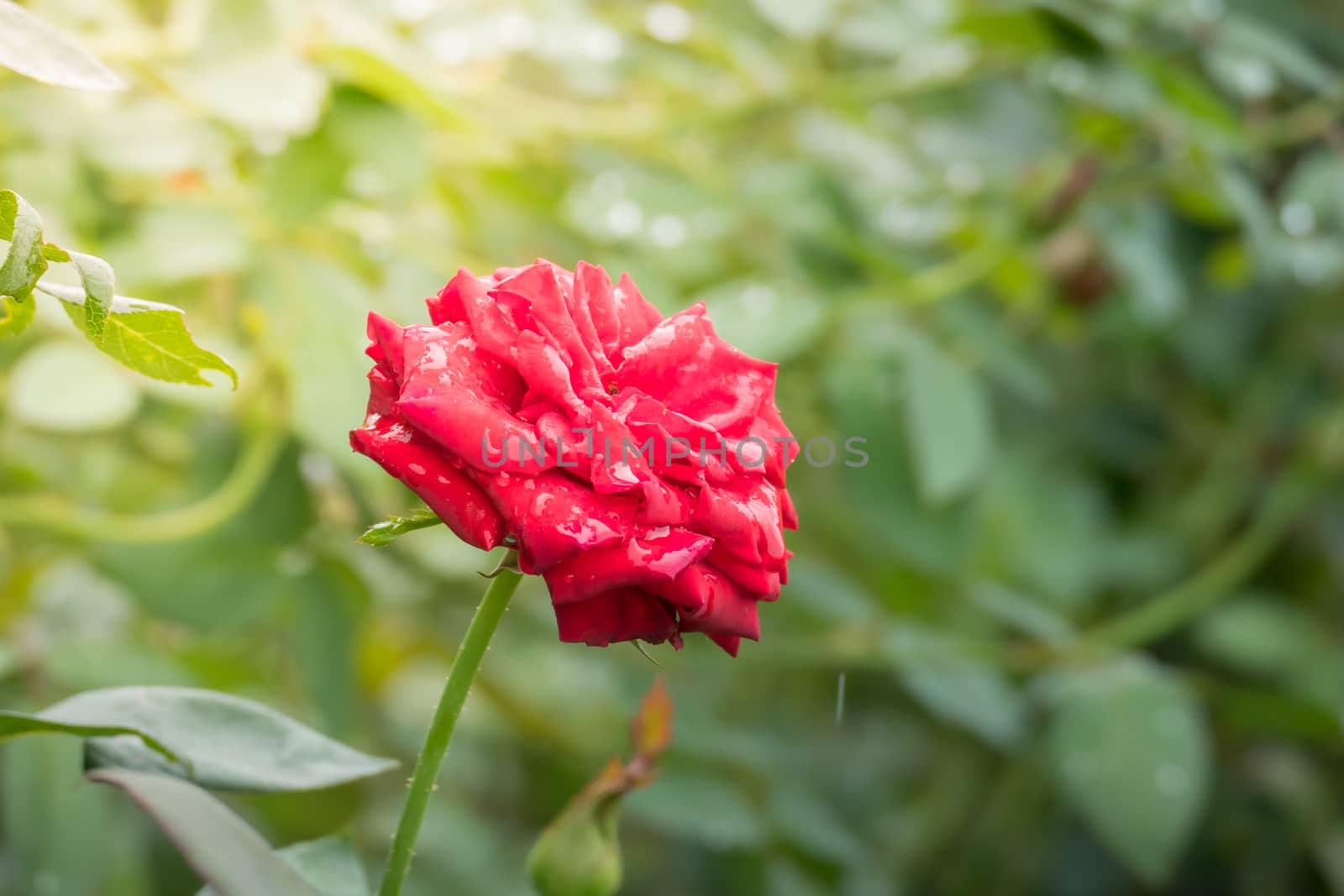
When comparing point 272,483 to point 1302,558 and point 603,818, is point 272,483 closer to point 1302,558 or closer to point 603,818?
point 603,818

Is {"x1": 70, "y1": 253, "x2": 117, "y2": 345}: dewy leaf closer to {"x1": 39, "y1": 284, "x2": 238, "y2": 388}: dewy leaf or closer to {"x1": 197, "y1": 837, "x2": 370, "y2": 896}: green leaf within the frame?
{"x1": 39, "y1": 284, "x2": 238, "y2": 388}: dewy leaf

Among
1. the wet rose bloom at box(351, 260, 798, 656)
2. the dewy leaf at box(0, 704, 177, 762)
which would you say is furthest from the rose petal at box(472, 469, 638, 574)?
the dewy leaf at box(0, 704, 177, 762)

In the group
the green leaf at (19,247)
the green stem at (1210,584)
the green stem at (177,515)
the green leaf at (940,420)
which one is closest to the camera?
the green leaf at (19,247)

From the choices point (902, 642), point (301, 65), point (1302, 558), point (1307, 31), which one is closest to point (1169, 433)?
point (1302, 558)

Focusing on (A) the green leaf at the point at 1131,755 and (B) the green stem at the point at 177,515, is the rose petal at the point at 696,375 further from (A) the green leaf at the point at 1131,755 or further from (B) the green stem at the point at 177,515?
(A) the green leaf at the point at 1131,755

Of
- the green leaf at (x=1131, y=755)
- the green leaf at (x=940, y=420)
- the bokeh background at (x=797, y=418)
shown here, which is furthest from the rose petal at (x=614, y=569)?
the green leaf at (x=1131, y=755)
